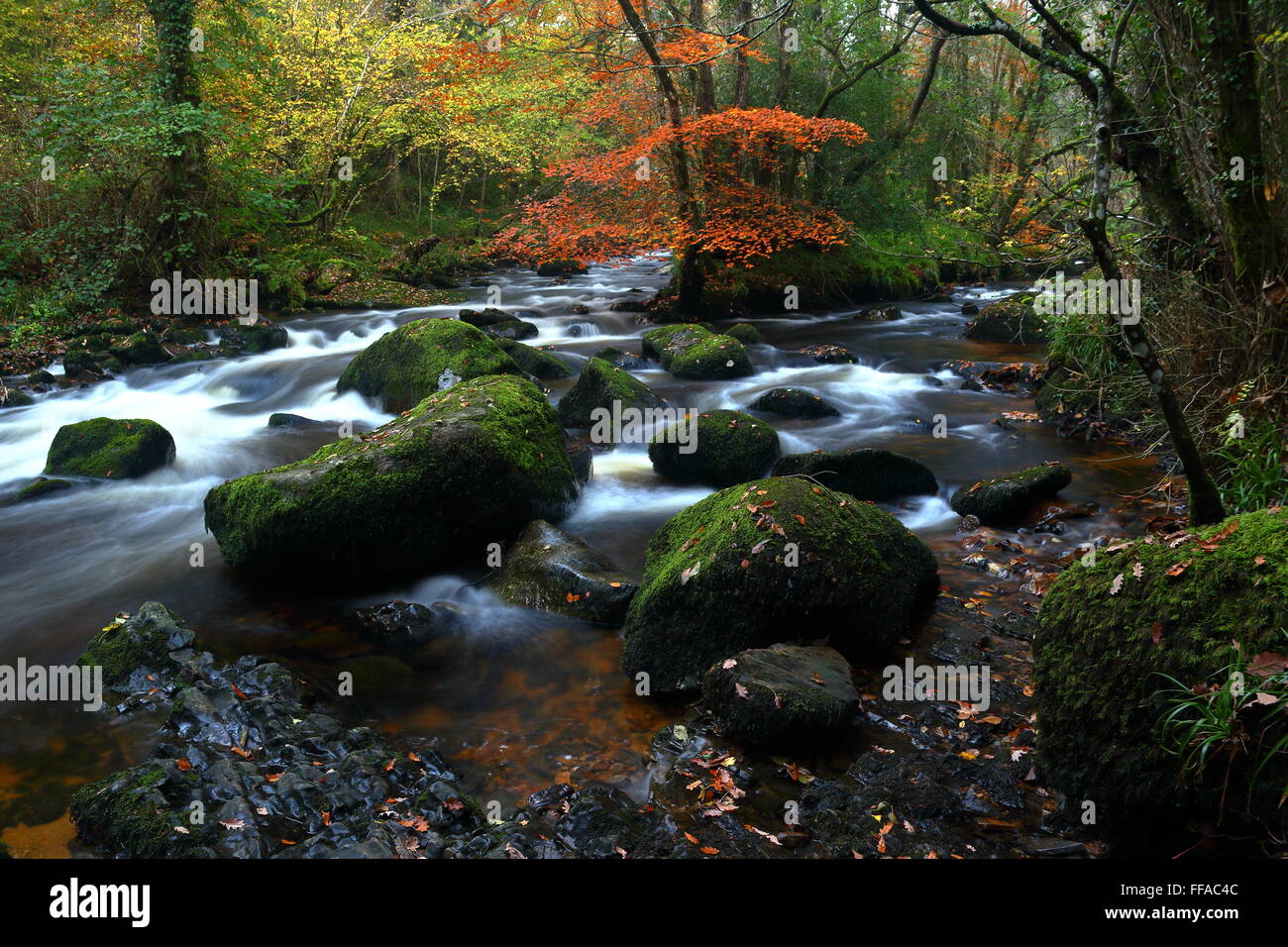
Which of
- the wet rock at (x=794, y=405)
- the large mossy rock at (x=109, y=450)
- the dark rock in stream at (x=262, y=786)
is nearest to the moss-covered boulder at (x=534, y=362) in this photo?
the wet rock at (x=794, y=405)

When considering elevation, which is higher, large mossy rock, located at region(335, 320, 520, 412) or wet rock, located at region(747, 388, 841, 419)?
large mossy rock, located at region(335, 320, 520, 412)

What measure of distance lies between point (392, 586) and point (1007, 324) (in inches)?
518

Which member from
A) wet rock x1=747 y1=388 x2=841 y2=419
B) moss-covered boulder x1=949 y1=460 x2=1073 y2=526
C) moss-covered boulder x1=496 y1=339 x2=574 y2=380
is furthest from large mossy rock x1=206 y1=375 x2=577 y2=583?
moss-covered boulder x1=496 y1=339 x2=574 y2=380

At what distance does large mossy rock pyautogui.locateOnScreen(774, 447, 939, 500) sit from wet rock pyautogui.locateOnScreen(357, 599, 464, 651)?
3639 millimetres

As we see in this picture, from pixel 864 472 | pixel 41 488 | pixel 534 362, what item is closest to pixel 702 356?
pixel 534 362

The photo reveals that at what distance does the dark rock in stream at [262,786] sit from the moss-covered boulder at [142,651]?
2 centimetres

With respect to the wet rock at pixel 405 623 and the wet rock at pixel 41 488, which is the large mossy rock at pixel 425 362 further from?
the wet rock at pixel 405 623

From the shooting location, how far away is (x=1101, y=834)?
12.0 ft

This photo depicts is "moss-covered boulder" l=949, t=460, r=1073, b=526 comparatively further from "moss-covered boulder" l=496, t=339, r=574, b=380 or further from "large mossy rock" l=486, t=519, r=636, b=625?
"moss-covered boulder" l=496, t=339, r=574, b=380

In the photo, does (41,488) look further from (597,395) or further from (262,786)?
(262,786)

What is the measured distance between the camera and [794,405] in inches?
465

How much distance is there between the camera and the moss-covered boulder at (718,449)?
8.88m

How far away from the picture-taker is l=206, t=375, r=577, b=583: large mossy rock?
6500 mm

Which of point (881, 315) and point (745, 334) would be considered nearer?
point (745, 334)
